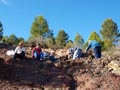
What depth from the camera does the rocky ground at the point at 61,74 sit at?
575 inches

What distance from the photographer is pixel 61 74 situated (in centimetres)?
1600

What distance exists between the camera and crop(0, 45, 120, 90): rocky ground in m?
14.6

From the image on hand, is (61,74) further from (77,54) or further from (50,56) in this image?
(50,56)

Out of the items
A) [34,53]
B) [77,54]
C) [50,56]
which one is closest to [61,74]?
[77,54]

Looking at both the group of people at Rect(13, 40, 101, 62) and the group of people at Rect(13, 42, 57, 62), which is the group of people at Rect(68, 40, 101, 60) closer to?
the group of people at Rect(13, 40, 101, 62)

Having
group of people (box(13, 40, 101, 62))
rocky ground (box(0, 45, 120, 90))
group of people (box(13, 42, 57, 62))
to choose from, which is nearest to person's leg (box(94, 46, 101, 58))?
group of people (box(13, 40, 101, 62))

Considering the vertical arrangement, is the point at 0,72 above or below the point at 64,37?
below

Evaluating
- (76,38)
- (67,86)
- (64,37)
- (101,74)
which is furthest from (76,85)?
(76,38)

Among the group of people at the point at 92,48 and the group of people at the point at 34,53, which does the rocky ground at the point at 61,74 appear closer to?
the group of people at the point at 34,53

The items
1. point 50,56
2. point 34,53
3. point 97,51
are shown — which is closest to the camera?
point 97,51

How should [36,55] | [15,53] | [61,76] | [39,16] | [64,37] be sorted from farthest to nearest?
[64,37], [39,16], [36,55], [15,53], [61,76]

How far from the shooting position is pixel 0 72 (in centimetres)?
1549

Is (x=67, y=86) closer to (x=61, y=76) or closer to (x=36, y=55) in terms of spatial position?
(x=61, y=76)

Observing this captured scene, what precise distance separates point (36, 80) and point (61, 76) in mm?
1187
